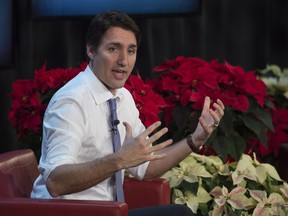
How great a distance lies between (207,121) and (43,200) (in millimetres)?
689

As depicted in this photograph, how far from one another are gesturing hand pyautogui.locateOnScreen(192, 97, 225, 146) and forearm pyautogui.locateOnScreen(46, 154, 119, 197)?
0.49 meters

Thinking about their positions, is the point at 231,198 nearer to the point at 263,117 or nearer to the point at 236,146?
the point at 236,146

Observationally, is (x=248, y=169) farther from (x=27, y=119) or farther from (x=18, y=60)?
(x=18, y=60)

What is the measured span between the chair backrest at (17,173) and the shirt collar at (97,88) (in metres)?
0.39

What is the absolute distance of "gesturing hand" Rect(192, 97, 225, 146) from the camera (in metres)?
2.84

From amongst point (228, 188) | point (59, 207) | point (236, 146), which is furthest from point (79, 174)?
point (236, 146)

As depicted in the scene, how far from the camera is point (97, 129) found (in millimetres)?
2732

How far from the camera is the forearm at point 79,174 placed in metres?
2.49

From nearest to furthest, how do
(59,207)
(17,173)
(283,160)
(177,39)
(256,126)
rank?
(59,207) → (17,173) → (256,126) → (283,160) → (177,39)

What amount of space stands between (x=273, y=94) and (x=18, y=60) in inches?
55.9

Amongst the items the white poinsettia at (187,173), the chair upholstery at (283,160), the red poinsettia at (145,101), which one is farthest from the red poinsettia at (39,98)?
the chair upholstery at (283,160)

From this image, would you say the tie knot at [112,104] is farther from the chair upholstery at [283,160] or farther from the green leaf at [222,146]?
the chair upholstery at [283,160]

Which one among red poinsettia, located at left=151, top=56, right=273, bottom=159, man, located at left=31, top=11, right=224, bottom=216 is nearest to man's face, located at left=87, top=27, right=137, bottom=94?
man, located at left=31, top=11, right=224, bottom=216

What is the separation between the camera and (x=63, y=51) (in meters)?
4.59
